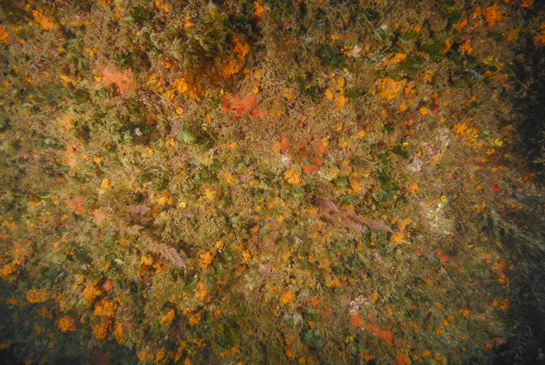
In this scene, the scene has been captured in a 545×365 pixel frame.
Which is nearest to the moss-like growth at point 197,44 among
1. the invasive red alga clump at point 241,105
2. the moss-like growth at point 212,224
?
the invasive red alga clump at point 241,105

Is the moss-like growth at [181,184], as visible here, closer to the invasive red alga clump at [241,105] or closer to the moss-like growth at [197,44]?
the invasive red alga clump at [241,105]

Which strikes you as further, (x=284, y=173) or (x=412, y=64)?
(x=284, y=173)

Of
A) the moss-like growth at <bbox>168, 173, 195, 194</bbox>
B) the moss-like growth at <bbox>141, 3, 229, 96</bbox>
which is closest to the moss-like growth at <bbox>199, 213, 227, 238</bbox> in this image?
the moss-like growth at <bbox>168, 173, 195, 194</bbox>

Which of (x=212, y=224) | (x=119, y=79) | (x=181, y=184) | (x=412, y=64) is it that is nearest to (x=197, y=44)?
(x=119, y=79)

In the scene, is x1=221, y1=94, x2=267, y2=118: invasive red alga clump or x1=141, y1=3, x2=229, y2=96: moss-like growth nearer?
x1=141, y1=3, x2=229, y2=96: moss-like growth

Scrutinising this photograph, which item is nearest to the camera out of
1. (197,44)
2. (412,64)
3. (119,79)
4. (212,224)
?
(197,44)

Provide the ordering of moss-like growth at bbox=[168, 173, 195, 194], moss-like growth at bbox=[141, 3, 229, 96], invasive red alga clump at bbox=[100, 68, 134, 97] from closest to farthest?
moss-like growth at bbox=[141, 3, 229, 96], invasive red alga clump at bbox=[100, 68, 134, 97], moss-like growth at bbox=[168, 173, 195, 194]

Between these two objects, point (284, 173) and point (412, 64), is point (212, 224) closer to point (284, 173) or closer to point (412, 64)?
point (284, 173)

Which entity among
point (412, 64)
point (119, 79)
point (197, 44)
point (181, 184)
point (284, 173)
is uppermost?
point (412, 64)

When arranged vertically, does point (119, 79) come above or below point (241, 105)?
below

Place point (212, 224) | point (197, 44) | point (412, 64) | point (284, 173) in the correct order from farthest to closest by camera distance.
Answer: point (212, 224)
point (284, 173)
point (412, 64)
point (197, 44)

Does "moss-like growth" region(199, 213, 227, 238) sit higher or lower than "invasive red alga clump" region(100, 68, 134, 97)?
lower

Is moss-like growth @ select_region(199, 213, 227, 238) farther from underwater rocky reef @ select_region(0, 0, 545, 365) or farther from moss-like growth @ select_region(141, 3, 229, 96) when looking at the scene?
moss-like growth @ select_region(141, 3, 229, 96)

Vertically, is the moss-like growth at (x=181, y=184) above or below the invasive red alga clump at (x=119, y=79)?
below
